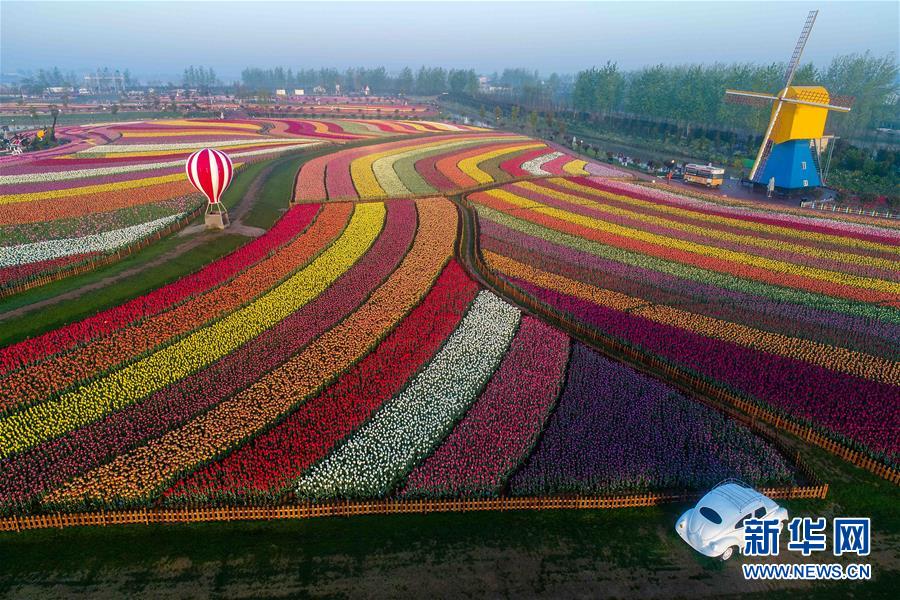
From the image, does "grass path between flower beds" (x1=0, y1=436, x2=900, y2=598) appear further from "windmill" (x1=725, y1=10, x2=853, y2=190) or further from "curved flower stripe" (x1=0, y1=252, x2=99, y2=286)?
"windmill" (x1=725, y1=10, x2=853, y2=190)

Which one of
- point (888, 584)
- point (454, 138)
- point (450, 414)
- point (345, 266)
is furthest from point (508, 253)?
point (454, 138)

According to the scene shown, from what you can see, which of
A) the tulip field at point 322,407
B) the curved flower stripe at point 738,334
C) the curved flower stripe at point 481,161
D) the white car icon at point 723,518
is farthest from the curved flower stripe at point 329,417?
the curved flower stripe at point 481,161

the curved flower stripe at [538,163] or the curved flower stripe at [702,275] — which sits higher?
the curved flower stripe at [538,163]

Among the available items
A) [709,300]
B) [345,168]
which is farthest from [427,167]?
[709,300]

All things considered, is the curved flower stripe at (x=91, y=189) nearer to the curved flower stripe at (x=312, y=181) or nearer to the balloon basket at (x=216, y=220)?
the curved flower stripe at (x=312, y=181)

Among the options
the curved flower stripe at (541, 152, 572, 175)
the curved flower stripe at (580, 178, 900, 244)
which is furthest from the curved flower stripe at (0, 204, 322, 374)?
the curved flower stripe at (541, 152, 572, 175)

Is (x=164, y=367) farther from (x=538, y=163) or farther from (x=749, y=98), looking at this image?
(x=749, y=98)
